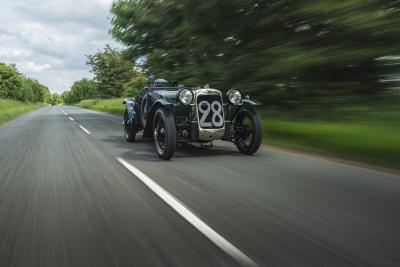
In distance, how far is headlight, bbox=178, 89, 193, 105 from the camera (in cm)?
744

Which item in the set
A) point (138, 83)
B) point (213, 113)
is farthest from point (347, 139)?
point (138, 83)

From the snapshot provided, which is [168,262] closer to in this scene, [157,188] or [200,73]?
[157,188]

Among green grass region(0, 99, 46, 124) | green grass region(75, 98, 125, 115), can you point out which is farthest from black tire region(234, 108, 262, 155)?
green grass region(75, 98, 125, 115)

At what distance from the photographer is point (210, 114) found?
24.8 ft

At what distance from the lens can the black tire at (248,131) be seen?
7512 millimetres

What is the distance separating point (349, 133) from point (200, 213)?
17.8 feet

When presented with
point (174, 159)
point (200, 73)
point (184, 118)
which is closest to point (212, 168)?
point (174, 159)

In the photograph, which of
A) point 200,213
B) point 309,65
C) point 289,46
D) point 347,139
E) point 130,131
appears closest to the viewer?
point 200,213

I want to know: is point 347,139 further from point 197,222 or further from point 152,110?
point 197,222

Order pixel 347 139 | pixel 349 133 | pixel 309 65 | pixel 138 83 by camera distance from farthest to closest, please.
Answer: pixel 138 83
pixel 309 65
pixel 349 133
pixel 347 139

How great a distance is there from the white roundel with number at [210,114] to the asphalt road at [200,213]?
31.0 inches

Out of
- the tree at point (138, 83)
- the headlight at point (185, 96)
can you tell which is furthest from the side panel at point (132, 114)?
the tree at point (138, 83)

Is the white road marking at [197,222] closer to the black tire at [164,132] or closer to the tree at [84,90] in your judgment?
the black tire at [164,132]

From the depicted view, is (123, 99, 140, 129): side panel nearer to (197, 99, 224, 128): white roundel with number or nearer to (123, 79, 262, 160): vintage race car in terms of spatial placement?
(123, 79, 262, 160): vintage race car
